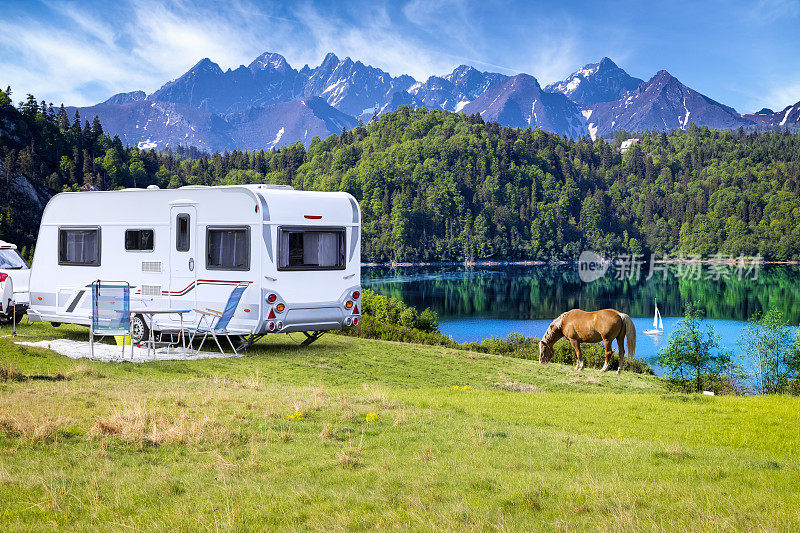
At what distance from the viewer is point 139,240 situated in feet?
49.2

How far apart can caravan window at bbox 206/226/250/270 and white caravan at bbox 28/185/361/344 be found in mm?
21

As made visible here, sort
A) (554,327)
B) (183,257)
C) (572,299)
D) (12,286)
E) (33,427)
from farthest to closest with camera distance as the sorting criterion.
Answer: (572,299) → (554,327) → (12,286) → (183,257) → (33,427)

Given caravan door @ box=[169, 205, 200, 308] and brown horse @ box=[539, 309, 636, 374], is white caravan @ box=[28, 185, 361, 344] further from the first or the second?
brown horse @ box=[539, 309, 636, 374]

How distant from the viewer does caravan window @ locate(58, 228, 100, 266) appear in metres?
15.7

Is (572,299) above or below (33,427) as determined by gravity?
below

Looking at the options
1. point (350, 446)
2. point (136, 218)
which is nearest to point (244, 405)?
point (350, 446)

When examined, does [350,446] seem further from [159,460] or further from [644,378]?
[644,378]

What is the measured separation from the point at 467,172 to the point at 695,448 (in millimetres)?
183144

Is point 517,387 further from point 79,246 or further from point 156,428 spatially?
point 79,246

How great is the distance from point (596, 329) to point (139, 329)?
1110 cm

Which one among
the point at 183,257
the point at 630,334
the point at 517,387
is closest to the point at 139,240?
the point at 183,257

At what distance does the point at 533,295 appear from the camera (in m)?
84.5

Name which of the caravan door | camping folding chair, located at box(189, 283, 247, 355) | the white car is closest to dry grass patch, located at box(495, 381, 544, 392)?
camping folding chair, located at box(189, 283, 247, 355)

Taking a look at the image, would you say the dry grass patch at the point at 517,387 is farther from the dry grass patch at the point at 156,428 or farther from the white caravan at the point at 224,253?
the dry grass patch at the point at 156,428
